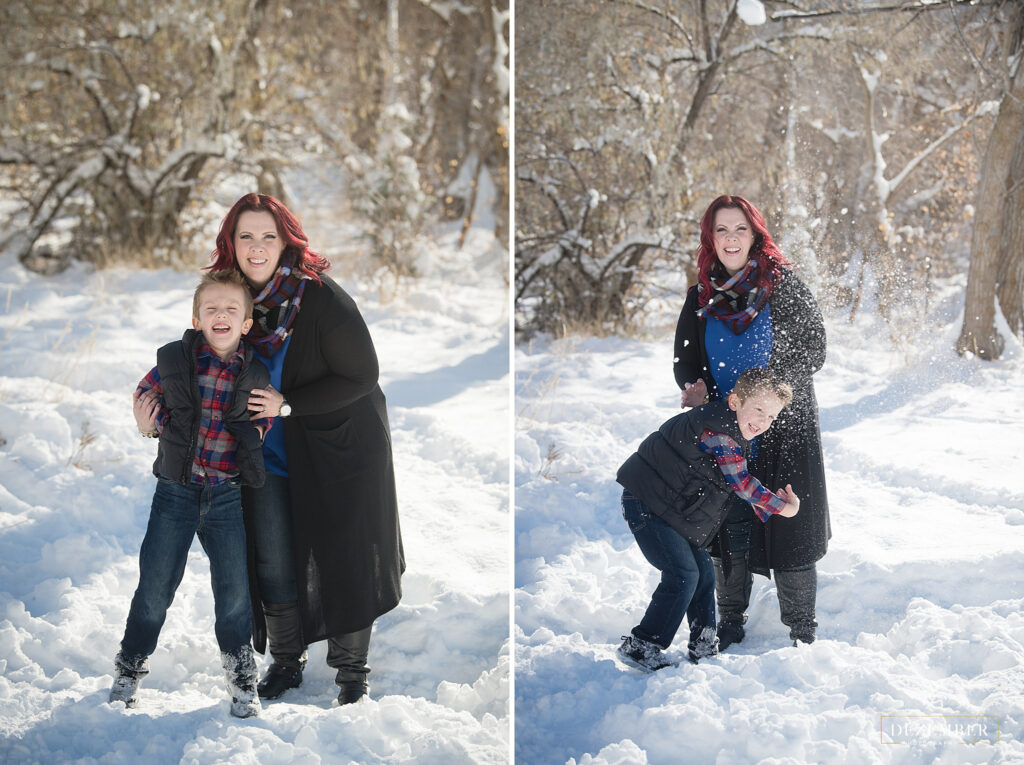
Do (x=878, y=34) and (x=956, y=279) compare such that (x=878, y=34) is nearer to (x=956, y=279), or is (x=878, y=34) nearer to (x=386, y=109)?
(x=956, y=279)

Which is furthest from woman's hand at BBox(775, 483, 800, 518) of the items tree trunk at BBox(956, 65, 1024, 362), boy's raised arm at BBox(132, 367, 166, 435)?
boy's raised arm at BBox(132, 367, 166, 435)

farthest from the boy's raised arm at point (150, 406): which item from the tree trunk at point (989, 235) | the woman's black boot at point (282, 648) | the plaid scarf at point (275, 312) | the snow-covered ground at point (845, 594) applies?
the tree trunk at point (989, 235)

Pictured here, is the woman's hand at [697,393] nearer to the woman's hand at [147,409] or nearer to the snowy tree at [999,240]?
the snowy tree at [999,240]

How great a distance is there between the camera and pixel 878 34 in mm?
2684

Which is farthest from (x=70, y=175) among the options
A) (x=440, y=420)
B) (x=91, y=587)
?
(x=91, y=587)

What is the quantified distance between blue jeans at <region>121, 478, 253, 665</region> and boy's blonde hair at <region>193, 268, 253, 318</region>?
46 cm

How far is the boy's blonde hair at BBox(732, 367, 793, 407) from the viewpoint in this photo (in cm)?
225

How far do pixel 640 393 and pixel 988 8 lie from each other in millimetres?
1502

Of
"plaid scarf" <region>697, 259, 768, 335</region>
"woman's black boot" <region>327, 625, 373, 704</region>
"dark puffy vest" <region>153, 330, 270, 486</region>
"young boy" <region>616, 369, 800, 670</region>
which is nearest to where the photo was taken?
"dark puffy vest" <region>153, 330, 270, 486</region>

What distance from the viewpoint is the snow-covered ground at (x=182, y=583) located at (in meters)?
2.25

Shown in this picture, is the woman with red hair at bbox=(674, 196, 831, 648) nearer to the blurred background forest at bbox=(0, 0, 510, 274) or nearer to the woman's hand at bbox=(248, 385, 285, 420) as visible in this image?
the woman's hand at bbox=(248, 385, 285, 420)

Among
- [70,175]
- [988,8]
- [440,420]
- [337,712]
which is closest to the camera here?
[337,712]

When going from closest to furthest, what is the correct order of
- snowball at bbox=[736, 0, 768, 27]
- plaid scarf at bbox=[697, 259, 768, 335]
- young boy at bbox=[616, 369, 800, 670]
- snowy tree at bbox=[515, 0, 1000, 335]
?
young boy at bbox=[616, 369, 800, 670] → plaid scarf at bbox=[697, 259, 768, 335] → snowy tree at bbox=[515, 0, 1000, 335] → snowball at bbox=[736, 0, 768, 27]

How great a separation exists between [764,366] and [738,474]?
0.33 meters
